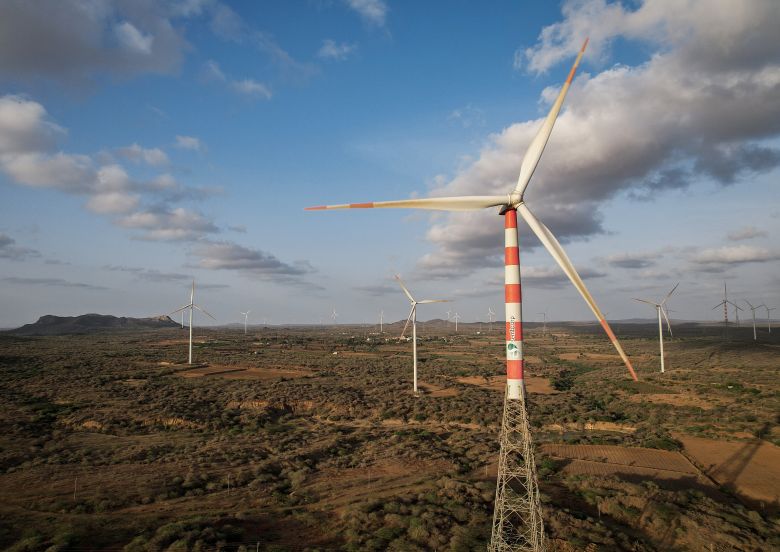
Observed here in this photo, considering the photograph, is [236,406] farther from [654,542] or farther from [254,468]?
[654,542]

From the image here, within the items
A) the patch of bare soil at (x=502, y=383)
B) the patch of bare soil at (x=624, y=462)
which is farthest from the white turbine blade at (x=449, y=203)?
the patch of bare soil at (x=502, y=383)

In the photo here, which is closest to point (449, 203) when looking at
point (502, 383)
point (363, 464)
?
point (363, 464)

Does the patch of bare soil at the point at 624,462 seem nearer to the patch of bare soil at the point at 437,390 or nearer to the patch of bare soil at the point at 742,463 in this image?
the patch of bare soil at the point at 742,463

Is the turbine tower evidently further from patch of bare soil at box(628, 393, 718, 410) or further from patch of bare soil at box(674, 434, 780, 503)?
patch of bare soil at box(628, 393, 718, 410)

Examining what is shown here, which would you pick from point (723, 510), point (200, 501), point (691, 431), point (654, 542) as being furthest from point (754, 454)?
point (200, 501)

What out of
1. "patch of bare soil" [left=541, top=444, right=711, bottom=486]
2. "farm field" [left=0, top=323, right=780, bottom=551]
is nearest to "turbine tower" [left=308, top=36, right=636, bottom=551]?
"farm field" [left=0, top=323, right=780, bottom=551]

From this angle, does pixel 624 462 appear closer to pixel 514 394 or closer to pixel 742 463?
pixel 742 463
